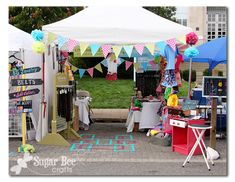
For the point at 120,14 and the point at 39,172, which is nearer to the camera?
the point at 39,172

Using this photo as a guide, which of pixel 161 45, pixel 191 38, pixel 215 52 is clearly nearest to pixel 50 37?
pixel 161 45

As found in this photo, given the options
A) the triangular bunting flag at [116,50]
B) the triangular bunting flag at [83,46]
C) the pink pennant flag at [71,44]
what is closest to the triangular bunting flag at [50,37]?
the pink pennant flag at [71,44]

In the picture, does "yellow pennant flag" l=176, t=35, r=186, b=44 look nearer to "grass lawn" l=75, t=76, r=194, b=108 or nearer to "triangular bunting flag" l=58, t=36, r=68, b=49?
"triangular bunting flag" l=58, t=36, r=68, b=49

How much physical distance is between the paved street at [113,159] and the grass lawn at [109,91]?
6165mm

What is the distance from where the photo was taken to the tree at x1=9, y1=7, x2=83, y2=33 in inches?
596

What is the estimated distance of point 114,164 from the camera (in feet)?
22.8

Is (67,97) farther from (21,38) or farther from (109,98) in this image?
(109,98)

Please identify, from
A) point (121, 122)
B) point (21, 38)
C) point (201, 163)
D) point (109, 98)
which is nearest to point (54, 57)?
point (21, 38)

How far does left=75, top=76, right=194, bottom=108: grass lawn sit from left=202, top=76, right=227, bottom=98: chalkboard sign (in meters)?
7.66

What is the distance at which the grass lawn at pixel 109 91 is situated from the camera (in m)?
15.7

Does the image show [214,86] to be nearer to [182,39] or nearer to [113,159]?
[182,39]

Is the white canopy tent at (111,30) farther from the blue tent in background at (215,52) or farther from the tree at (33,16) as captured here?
the tree at (33,16)

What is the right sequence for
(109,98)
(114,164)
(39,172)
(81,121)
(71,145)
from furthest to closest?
(109,98) → (81,121) → (71,145) → (114,164) → (39,172)

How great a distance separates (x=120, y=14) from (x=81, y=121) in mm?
2993
